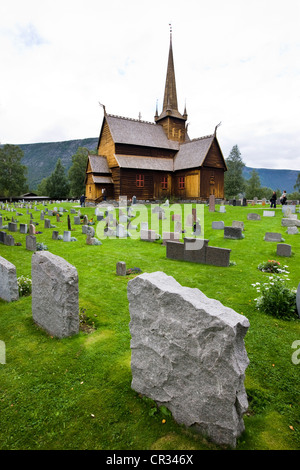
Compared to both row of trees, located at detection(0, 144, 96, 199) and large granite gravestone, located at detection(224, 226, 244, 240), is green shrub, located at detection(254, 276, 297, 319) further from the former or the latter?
row of trees, located at detection(0, 144, 96, 199)

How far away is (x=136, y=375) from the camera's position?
12.1ft

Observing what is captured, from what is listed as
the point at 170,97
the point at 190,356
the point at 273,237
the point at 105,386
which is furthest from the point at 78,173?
the point at 190,356

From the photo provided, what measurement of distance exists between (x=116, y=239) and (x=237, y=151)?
54.5m

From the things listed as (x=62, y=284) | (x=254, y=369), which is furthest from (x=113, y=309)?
(x=254, y=369)

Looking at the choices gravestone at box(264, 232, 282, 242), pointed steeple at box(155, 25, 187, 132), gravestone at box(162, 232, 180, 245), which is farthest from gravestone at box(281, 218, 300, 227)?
pointed steeple at box(155, 25, 187, 132)

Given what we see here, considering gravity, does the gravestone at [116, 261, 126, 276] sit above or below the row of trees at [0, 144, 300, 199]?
below

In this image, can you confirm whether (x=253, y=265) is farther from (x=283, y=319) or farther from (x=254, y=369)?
(x=254, y=369)

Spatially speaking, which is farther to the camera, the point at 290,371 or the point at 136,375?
the point at 290,371

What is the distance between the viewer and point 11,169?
57.3 meters

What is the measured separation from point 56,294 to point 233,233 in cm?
1201

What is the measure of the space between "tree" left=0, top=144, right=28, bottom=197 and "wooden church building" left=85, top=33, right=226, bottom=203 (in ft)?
106

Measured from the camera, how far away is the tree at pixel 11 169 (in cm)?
5666

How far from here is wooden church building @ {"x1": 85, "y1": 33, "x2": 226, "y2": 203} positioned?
31.8 m

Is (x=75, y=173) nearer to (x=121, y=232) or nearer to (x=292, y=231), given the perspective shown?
(x=121, y=232)
